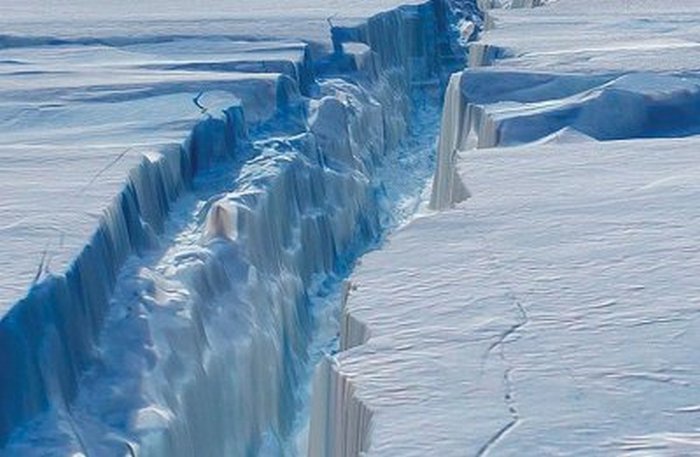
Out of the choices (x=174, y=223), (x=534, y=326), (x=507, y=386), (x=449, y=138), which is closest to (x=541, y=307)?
(x=534, y=326)

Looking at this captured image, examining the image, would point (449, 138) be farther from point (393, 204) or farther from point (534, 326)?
point (534, 326)

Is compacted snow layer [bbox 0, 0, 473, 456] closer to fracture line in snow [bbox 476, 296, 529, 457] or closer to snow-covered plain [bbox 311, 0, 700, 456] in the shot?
snow-covered plain [bbox 311, 0, 700, 456]

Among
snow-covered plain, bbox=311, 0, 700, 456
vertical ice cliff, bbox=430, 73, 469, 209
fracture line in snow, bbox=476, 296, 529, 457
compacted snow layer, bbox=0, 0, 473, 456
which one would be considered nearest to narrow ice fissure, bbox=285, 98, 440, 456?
compacted snow layer, bbox=0, 0, 473, 456

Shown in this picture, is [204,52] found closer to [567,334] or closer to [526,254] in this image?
[526,254]

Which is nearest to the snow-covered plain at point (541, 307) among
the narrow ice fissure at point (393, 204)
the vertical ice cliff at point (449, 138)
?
the vertical ice cliff at point (449, 138)

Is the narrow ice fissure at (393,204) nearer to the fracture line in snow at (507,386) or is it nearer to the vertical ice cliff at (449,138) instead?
the vertical ice cliff at (449,138)

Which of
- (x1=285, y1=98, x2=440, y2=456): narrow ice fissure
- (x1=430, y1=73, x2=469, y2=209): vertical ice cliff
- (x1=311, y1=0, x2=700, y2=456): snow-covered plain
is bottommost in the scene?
(x1=285, y1=98, x2=440, y2=456): narrow ice fissure
